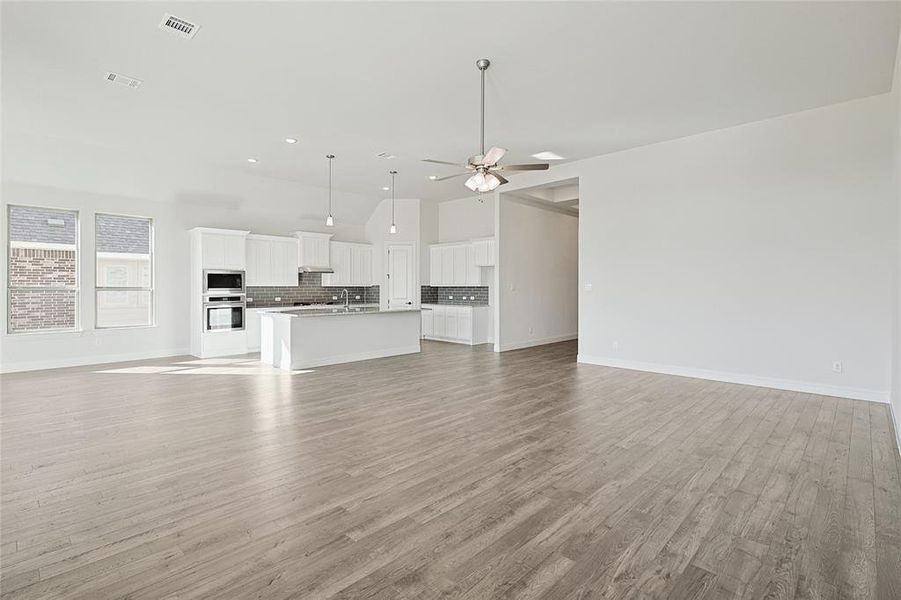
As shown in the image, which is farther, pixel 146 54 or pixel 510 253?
pixel 510 253

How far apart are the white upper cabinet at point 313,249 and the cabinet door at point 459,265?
290 centimetres

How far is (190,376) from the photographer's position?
→ 641cm

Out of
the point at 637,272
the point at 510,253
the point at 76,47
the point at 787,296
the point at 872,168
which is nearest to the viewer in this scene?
the point at 76,47

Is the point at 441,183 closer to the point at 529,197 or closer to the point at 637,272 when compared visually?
the point at 529,197

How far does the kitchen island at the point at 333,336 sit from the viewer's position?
22.7 feet

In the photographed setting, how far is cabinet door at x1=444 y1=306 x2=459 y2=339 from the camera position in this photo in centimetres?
1032

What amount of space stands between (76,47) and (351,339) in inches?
194

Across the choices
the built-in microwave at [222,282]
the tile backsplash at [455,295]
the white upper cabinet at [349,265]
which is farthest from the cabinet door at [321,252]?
the tile backsplash at [455,295]

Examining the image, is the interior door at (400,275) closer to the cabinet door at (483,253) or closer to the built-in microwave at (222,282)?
the cabinet door at (483,253)

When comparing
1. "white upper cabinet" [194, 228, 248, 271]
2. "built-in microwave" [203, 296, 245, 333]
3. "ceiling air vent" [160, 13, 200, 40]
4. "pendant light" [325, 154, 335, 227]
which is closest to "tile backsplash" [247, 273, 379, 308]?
"built-in microwave" [203, 296, 245, 333]

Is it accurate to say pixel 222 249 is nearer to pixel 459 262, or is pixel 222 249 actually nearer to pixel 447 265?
pixel 447 265

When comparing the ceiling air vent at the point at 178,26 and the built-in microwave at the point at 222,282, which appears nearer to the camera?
the ceiling air vent at the point at 178,26

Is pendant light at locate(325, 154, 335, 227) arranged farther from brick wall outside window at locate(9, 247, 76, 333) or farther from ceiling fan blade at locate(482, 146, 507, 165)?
brick wall outside window at locate(9, 247, 76, 333)

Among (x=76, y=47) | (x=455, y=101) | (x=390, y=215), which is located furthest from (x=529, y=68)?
(x=390, y=215)
